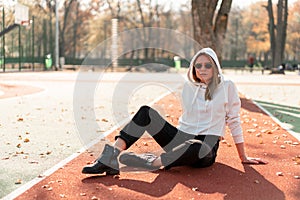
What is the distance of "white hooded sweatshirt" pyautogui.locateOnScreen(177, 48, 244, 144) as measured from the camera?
15.5 feet

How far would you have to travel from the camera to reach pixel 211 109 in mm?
4699

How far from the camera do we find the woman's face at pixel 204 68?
465cm

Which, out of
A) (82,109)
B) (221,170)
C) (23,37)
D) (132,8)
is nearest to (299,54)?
(132,8)

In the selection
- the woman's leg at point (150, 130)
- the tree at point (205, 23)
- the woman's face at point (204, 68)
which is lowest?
the woman's leg at point (150, 130)

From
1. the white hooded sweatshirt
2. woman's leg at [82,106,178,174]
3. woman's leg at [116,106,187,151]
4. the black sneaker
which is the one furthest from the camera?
the black sneaker

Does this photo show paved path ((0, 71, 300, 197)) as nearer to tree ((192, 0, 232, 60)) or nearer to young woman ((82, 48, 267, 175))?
young woman ((82, 48, 267, 175))

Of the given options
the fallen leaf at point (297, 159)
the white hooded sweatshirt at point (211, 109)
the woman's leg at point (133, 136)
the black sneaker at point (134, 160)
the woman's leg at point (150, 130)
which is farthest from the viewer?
the fallen leaf at point (297, 159)

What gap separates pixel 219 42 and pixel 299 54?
182 feet

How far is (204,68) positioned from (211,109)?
0.43 meters

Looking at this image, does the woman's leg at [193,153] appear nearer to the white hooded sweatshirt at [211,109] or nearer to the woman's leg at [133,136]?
the white hooded sweatshirt at [211,109]

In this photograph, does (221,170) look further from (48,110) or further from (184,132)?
(48,110)

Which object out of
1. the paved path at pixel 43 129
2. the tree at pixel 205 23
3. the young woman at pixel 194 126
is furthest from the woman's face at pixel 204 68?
the tree at pixel 205 23

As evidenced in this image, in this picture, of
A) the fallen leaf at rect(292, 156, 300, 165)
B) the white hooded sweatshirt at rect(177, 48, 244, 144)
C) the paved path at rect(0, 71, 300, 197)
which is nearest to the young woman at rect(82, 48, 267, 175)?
the white hooded sweatshirt at rect(177, 48, 244, 144)

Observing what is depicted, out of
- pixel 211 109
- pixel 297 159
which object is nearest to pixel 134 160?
pixel 211 109
